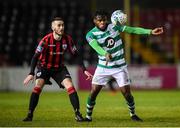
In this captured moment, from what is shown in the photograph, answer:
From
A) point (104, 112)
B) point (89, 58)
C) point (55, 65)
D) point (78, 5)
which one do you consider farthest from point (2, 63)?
point (55, 65)

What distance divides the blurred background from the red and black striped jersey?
16166 millimetres

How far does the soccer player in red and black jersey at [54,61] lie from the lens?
1279 cm

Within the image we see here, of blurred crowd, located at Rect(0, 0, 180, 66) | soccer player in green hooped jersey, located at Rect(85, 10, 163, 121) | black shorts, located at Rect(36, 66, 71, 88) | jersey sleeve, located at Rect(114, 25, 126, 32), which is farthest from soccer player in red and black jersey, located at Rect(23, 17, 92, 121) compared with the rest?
blurred crowd, located at Rect(0, 0, 180, 66)

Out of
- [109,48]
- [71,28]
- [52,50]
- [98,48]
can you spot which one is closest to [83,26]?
[71,28]

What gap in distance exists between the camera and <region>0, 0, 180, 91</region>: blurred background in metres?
31.6

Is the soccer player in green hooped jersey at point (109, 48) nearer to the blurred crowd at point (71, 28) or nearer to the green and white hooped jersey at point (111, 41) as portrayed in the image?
the green and white hooped jersey at point (111, 41)

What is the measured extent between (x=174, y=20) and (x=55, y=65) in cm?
2210

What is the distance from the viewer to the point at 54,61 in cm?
1294

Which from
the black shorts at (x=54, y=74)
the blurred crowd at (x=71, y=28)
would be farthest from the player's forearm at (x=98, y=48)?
the blurred crowd at (x=71, y=28)

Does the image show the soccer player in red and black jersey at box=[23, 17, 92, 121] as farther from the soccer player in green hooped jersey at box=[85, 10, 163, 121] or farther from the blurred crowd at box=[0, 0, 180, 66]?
the blurred crowd at box=[0, 0, 180, 66]

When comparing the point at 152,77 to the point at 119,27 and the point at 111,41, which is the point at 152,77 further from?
the point at 111,41

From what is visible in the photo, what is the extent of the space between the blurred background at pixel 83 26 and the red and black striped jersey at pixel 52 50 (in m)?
16.2

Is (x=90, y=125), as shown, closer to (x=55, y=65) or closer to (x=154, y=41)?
(x=55, y=65)

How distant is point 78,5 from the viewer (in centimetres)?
3603
